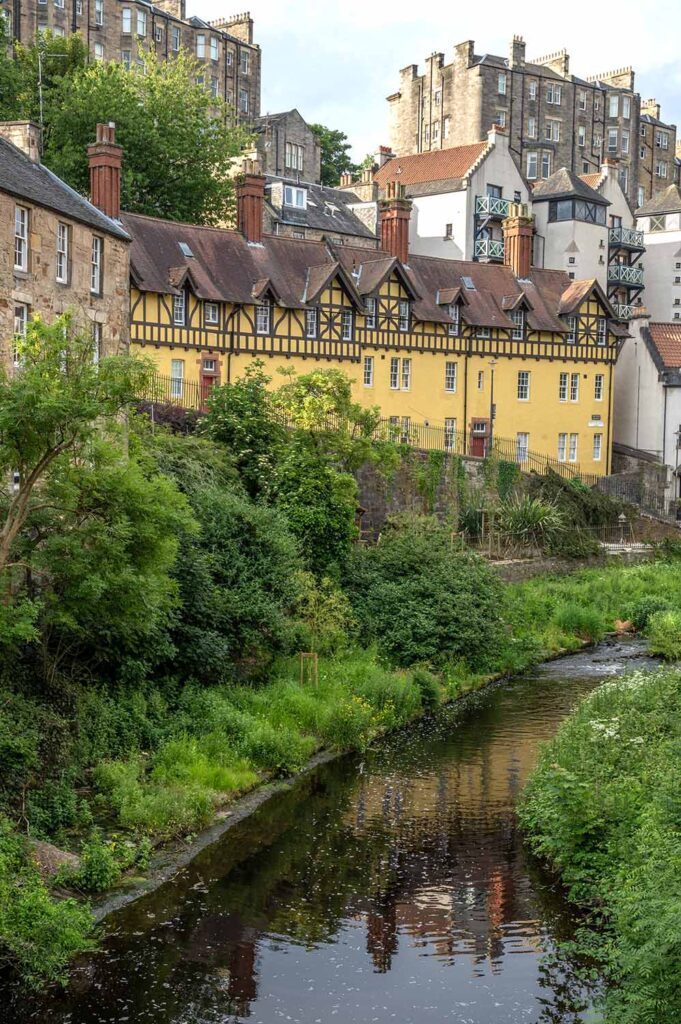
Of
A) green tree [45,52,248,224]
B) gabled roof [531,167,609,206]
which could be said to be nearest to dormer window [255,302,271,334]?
green tree [45,52,248,224]

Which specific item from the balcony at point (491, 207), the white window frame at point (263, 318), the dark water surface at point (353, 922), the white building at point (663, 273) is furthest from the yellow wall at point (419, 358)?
the dark water surface at point (353, 922)

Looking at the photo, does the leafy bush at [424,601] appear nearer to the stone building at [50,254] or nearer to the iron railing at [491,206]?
the stone building at [50,254]

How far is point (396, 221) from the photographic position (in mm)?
50250

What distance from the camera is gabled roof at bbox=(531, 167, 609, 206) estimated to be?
64.3m

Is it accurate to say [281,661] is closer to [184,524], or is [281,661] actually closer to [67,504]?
[184,524]

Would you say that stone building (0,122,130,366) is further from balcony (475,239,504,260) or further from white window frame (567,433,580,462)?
balcony (475,239,504,260)

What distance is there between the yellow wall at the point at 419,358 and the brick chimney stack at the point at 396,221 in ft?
6.21

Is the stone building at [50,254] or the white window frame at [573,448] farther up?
the stone building at [50,254]

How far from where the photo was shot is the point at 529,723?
1131 inches

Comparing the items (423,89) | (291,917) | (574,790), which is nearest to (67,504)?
(291,917)

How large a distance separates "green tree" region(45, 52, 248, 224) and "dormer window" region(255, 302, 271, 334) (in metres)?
7.42

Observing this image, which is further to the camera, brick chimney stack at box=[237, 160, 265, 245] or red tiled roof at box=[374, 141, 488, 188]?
red tiled roof at box=[374, 141, 488, 188]

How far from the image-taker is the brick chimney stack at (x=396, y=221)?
165 ft

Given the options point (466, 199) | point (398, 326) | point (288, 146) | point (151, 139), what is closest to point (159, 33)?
point (288, 146)
